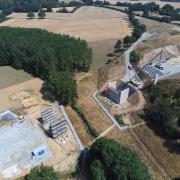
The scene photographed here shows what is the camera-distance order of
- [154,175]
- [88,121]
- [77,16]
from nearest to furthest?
1. [154,175]
2. [88,121]
3. [77,16]

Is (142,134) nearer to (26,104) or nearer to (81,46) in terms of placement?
(26,104)

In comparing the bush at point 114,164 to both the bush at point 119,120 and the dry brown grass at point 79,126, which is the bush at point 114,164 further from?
the bush at point 119,120

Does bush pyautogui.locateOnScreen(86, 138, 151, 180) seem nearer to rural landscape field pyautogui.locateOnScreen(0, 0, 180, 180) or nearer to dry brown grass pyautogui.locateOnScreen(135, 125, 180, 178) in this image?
rural landscape field pyautogui.locateOnScreen(0, 0, 180, 180)

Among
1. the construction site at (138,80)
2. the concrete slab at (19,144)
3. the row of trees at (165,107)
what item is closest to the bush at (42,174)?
the concrete slab at (19,144)

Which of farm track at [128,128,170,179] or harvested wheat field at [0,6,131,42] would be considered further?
harvested wheat field at [0,6,131,42]

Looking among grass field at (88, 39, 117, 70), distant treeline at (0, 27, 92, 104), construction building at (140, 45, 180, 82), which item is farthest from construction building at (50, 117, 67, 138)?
grass field at (88, 39, 117, 70)

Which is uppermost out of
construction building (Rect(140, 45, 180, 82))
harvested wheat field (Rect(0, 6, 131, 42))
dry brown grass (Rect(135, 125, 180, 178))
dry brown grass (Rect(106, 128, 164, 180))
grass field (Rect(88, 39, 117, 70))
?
construction building (Rect(140, 45, 180, 82))

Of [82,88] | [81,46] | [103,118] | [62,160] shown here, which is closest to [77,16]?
[81,46]
